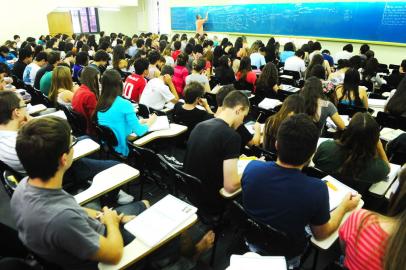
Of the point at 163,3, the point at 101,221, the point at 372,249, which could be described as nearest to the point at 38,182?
the point at 101,221

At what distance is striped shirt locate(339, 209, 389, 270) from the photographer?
1.14 m

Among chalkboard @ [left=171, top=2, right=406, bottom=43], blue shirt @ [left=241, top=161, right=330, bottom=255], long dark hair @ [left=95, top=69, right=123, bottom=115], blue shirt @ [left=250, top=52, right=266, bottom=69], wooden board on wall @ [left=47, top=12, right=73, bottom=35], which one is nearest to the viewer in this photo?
blue shirt @ [left=241, top=161, right=330, bottom=255]

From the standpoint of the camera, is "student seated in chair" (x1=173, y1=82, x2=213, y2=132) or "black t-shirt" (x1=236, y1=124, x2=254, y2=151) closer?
"black t-shirt" (x1=236, y1=124, x2=254, y2=151)

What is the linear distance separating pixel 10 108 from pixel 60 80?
1.78 m

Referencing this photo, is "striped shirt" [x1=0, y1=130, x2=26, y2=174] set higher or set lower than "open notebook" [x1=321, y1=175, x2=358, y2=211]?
higher

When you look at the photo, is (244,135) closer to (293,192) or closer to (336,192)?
(336,192)

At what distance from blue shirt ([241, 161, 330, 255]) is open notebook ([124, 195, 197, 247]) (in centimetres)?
40

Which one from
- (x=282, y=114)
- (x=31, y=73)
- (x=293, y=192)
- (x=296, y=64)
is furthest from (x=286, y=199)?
(x=31, y=73)

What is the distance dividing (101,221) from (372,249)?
1402 millimetres

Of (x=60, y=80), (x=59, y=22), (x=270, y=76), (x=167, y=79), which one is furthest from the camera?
(x=59, y=22)

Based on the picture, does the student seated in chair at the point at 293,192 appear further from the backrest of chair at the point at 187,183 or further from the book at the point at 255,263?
the backrest of chair at the point at 187,183

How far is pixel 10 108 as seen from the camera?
7.25ft

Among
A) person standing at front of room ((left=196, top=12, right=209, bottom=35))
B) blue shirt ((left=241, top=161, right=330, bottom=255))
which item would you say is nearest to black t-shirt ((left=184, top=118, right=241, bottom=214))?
blue shirt ((left=241, top=161, right=330, bottom=255))

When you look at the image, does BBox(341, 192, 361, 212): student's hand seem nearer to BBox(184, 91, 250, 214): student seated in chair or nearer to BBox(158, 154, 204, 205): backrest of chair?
BBox(184, 91, 250, 214): student seated in chair
